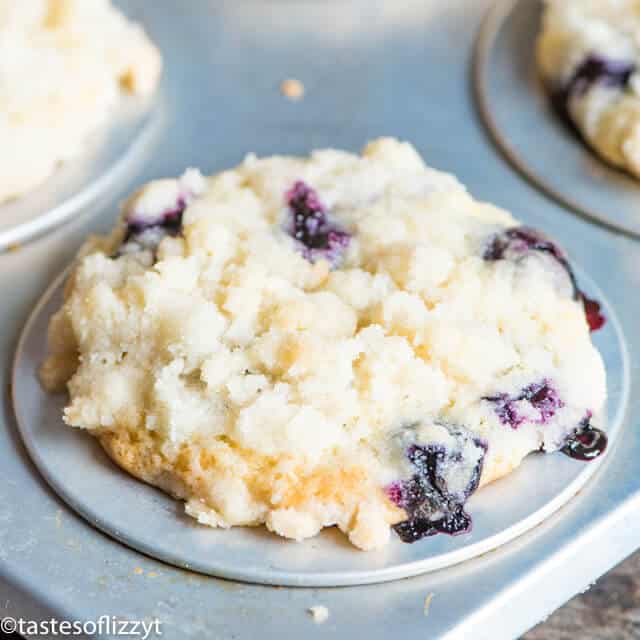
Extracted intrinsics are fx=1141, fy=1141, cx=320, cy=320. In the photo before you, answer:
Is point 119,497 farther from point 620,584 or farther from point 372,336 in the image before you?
point 620,584

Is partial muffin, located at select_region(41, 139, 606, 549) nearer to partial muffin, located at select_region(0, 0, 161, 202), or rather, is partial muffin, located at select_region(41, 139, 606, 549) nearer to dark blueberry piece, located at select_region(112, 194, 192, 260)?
dark blueberry piece, located at select_region(112, 194, 192, 260)

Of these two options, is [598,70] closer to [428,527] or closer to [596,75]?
[596,75]

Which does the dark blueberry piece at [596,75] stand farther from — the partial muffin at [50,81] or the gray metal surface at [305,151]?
the partial muffin at [50,81]

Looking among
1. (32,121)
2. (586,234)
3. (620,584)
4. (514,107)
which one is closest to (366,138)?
(514,107)

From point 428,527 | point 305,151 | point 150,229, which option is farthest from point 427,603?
point 305,151

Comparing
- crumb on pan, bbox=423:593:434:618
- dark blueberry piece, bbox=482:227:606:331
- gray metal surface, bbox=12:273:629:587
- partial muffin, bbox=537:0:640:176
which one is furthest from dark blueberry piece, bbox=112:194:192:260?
partial muffin, bbox=537:0:640:176

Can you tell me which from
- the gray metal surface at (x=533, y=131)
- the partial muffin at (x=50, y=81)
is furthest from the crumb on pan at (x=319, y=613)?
the partial muffin at (x=50, y=81)
